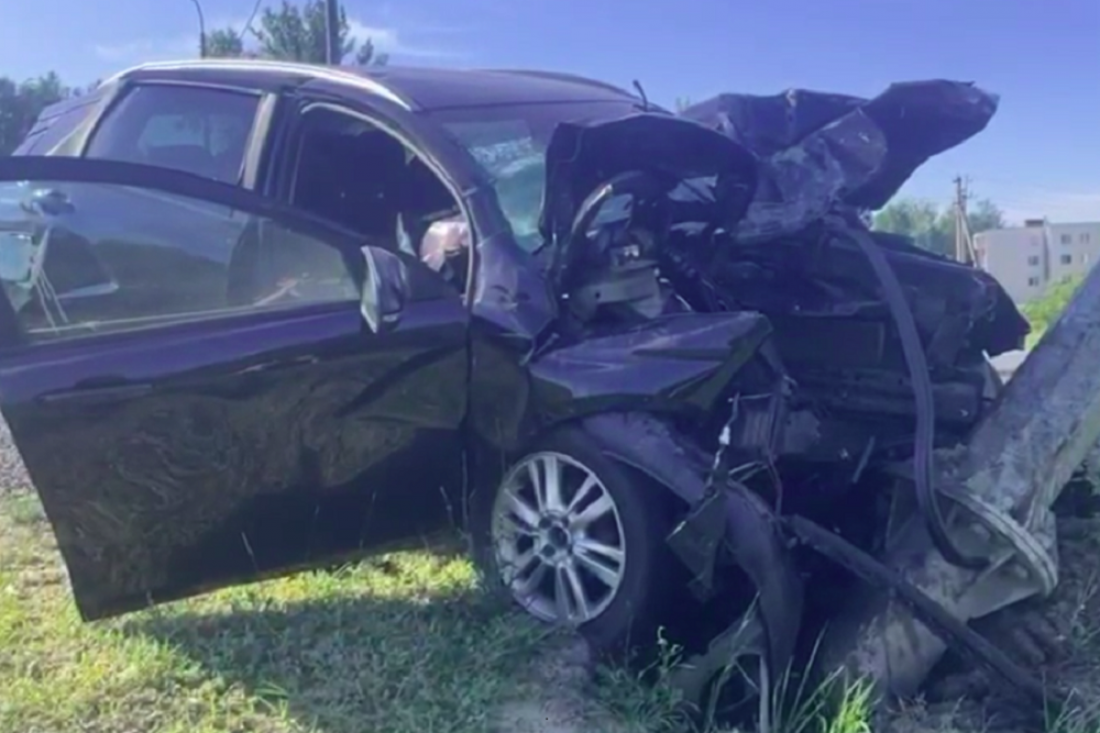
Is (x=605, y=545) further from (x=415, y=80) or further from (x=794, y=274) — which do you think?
(x=415, y=80)

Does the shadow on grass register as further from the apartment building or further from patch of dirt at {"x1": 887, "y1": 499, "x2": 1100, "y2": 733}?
the apartment building

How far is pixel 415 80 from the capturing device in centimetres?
507

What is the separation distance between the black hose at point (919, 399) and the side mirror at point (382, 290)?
1.50 m

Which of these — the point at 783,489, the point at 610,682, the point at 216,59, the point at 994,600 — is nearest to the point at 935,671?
the point at 994,600

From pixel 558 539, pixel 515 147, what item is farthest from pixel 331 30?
pixel 558 539

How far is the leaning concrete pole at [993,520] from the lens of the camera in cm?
389

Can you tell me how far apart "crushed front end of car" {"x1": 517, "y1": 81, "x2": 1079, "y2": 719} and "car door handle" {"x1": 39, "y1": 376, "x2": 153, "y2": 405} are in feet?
4.00

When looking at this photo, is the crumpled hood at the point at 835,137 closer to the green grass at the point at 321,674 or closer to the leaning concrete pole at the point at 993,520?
the leaning concrete pole at the point at 993,520

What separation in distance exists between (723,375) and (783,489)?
2.03 feet

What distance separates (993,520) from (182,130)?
11.6 ft

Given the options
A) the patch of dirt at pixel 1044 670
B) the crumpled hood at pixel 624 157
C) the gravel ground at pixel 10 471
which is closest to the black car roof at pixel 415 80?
the crumpled hood at pixel 624 157

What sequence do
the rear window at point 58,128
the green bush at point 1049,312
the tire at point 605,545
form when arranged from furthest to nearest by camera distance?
1. the rear window at point 58,128
2. the green bush at point 1049,312
3. the tire at point 605,545

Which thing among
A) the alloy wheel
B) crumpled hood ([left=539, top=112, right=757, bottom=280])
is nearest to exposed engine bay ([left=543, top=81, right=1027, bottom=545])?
crumpled hood ([left=539, top=112, right=757, bottom=280])

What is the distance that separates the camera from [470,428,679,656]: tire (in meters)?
3.94
